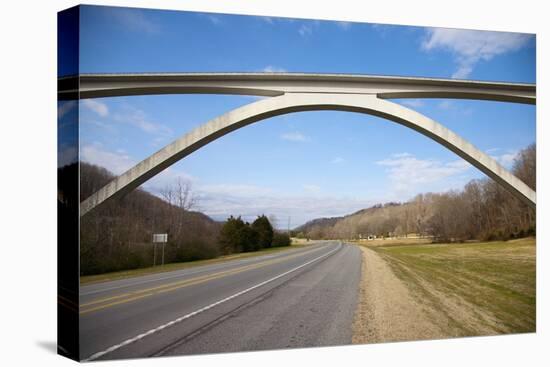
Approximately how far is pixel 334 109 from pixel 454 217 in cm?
310

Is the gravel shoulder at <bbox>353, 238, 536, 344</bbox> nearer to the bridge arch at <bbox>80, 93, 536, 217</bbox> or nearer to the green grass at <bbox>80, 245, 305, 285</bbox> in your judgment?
the bridge arch at <bbox>80, 93, 536, 217</bbox>

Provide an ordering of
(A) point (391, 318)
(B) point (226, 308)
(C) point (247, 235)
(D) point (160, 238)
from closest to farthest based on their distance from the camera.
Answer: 1. (B) point (226, 308)
2. (A) point (391, 318)
3. (C) point (247, 235)
4. (D) point (160, 238)

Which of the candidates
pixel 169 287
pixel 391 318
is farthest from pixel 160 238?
pixel 391 318

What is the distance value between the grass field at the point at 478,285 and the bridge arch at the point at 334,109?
1220mm

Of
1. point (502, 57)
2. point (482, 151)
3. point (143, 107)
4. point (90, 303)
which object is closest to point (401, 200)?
point (482, 151)

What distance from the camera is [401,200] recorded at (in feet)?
29.8

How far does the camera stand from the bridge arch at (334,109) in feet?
27.4

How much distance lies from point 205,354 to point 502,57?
7.65 meters

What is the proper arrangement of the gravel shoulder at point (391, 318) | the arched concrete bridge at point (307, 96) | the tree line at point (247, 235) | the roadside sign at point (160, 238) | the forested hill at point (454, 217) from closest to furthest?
the arched concrete bridge at point (307, 96) → the gravel shoulder at point (391, 318) → the tree line at point (247, 235) → the roadside sign at point (160, 238) → the forested hill at point (454, 217)

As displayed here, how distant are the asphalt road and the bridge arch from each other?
75.4 inches

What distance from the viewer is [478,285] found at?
933 centimetres

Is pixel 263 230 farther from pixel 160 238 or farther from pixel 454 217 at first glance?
pixel 454 217

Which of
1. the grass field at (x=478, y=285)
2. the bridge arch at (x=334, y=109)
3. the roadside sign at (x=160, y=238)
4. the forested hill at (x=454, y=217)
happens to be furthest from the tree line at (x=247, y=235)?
the grass field at (x=478, y=285)

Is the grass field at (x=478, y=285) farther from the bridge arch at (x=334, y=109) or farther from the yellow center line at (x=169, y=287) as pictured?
the yellow center line at (x=169, y=287)
